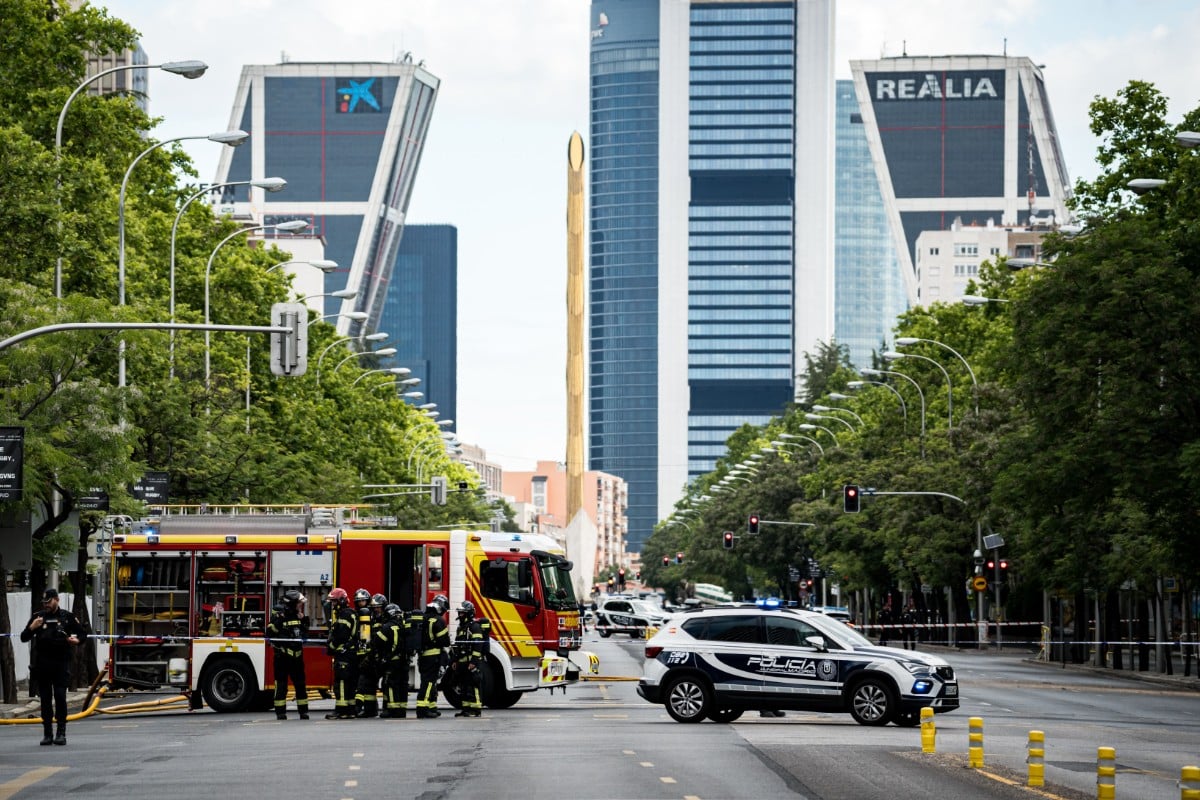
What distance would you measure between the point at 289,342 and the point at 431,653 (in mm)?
4800

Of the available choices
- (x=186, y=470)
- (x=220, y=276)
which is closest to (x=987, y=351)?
(x=220, y=276)

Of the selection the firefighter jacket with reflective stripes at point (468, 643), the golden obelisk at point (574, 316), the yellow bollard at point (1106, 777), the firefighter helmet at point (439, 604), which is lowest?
the yellow bollard at point (1106, 777)

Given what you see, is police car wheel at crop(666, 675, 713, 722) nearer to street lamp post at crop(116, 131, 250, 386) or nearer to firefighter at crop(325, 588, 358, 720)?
firefighter at crop(325, 588, 358, 720)

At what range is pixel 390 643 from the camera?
28266mm

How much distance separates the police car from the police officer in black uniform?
299 inches

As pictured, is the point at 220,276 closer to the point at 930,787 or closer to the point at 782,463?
the point at 930,787

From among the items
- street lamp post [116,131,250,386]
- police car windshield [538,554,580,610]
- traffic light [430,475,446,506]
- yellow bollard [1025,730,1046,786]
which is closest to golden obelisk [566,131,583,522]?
traffic light [430,475,446,506]

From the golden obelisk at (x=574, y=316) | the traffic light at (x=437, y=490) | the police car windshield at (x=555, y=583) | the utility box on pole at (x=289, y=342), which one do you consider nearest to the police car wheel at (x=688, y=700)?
the police car windshield at (x=555, y=583)

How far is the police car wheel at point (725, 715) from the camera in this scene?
2824cm

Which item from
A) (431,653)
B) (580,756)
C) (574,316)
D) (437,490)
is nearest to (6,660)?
(431,653)

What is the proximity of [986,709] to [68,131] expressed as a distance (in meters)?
23.4

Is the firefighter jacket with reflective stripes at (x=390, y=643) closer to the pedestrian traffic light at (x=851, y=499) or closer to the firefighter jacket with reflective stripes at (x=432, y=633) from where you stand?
the firefighter jacket with reflective stripes at (x=432, y=633)

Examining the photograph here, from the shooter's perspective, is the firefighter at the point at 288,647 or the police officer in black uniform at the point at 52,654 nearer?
the police officer in black uniform at the point at 52,654

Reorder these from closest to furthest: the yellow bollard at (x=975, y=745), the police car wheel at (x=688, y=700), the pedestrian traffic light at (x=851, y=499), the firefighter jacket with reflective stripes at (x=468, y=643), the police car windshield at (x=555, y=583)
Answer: the yellow bollard at (x=975, y=745), the police car wheel at (x=688, y=700), the firefighter jacket with reflective stripes at (x=468, y=643), the police car windshield at (x=555, y=583), the pedestrian traffic light at (x=851, y=499)
